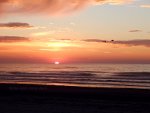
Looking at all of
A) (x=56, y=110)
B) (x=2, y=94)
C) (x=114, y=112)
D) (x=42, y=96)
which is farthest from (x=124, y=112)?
(x=2, y=94)

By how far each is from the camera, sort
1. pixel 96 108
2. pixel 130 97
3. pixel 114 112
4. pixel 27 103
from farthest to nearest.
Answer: pixel 130 97, pixel 27 103, pixel 96 108, pixel 114 112

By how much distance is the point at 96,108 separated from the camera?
17.1 m

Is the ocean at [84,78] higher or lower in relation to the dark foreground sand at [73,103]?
lower

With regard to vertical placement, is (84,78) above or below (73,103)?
below

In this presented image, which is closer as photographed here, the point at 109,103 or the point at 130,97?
the point at 109,103

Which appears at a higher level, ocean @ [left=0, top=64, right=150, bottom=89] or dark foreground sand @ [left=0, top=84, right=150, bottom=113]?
dark foreground sand @ [left=0, top=84, right=150, bottom=113]

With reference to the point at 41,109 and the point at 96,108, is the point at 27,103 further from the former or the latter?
the point at 96,108

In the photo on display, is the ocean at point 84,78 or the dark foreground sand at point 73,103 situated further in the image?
the ocean at point 84,78

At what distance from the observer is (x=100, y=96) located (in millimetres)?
21938

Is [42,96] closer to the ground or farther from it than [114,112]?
closer to the ground

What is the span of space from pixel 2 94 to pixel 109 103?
789 cm

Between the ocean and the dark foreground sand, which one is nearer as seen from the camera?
the dark foreground sand

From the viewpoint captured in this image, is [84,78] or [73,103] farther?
[84,78]

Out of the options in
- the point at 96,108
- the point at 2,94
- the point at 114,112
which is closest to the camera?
the point at 114,112
